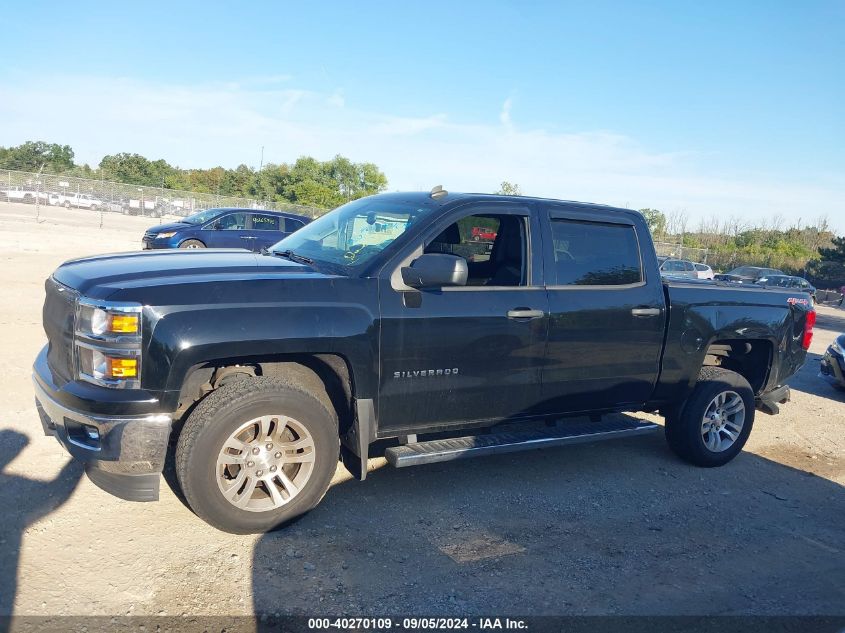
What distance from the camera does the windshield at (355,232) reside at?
4320 mm

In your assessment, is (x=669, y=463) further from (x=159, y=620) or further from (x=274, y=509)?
(x=159, y=620)

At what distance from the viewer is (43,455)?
14.8 feet

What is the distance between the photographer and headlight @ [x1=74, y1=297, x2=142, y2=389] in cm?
332

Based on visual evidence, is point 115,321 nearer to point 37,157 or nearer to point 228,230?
point 228,230

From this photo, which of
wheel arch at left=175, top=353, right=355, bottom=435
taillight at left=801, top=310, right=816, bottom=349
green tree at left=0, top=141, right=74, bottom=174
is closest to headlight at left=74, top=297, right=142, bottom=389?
wheel arch at left=175, top=353, right=355, bottom=435

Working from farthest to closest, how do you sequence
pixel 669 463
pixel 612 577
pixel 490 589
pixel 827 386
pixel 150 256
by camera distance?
pixel 827 386 < pixel 669 463 < pixel 150 256 < pixel 612 577 < pixel 490 589

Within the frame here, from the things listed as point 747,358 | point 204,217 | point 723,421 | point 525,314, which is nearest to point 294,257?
point 525,314

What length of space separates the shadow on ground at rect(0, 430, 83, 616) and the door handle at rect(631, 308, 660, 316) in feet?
13.2

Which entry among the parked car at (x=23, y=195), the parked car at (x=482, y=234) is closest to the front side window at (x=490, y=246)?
the parked car at (x=482, y=234)

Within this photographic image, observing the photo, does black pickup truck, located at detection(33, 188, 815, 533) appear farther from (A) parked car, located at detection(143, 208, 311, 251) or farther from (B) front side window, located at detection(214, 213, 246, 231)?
(B) front side window, located at detection(214, 213, 246, 231)

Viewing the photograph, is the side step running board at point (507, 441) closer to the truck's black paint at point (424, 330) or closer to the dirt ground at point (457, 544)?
the truck's black paint at point (424, 330)

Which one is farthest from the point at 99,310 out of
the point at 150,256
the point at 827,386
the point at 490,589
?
the point at 827,386

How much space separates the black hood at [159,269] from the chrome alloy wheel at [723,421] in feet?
11.9

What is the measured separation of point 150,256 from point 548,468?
342 cm
